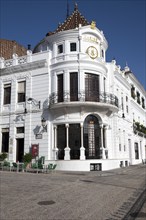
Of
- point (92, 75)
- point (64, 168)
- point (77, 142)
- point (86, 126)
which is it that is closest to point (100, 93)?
point (92, 75)

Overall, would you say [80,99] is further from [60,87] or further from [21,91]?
[21,91]

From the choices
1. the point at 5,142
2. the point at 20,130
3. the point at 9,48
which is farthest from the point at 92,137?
the point at 9,48

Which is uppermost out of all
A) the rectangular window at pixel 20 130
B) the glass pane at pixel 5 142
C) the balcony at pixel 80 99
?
the balcony at pixel 80 99

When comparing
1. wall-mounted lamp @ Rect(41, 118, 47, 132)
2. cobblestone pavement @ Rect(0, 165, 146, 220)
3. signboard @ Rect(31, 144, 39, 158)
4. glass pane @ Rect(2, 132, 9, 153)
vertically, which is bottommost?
cobblestone pavement @ Rect(0, 165, 146, 220)

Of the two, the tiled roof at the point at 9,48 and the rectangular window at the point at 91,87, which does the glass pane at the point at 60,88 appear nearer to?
the rectangular window at the point at 91,87

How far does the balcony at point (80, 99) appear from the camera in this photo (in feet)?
70.0

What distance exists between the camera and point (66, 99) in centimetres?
2184

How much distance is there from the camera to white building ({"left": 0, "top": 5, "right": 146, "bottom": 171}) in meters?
21.9

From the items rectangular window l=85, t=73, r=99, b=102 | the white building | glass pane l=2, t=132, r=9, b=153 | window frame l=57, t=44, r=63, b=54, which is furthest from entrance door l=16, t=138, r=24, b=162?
window frame l=57, t=44, r=63, b=54

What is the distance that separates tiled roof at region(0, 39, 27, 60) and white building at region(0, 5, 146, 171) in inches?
232

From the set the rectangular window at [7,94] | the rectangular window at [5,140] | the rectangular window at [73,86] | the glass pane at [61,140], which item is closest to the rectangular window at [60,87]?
the rectangular window at [73,86]

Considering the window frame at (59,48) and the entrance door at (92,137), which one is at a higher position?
the window frame at (59,48)

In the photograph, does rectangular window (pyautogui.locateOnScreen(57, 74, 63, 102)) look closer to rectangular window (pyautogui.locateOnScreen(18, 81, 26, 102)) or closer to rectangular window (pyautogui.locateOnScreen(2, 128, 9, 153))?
rectangular window (pyautogui.locateOnScreen(18, 81, 26, 102))

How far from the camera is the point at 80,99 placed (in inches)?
853
